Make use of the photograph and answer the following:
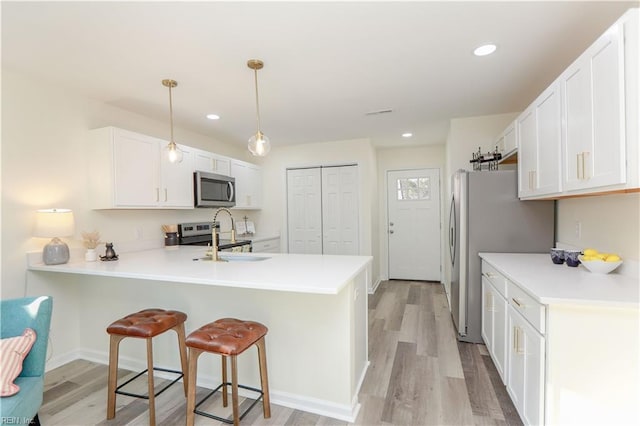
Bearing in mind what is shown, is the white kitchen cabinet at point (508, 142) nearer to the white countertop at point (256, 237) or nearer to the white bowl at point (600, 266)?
the white bowl at point (600, 266)

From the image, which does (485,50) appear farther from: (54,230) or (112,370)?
(54,230)

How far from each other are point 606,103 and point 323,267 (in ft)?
5.62

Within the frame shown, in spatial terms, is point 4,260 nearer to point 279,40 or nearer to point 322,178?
point 279,40

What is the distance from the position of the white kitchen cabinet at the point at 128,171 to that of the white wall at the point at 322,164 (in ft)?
6.66

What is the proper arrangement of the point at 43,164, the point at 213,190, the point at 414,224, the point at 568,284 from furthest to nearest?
1. the point at 414,224
2. the point at 213,190
3. the point at 43,164
4. the point at 568,284

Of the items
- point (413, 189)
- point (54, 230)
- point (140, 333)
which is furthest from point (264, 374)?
point (413, 189)

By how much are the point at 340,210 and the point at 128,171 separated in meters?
2.98

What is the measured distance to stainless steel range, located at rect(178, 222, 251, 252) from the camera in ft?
12.2

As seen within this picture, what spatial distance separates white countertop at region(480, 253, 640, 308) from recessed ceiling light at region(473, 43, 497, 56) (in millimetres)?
1505

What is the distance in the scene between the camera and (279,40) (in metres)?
1.98

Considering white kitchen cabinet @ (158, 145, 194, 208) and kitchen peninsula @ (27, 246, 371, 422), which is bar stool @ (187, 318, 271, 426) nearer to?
kitchen peninsula @ (27, 246, 371, 422)

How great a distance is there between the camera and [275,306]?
211 cm

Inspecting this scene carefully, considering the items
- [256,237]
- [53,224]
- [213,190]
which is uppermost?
[213,190]

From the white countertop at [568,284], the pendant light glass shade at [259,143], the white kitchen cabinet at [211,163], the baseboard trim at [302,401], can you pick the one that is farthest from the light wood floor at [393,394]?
the white kitchen cabinet at [211,163]
